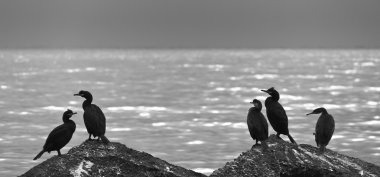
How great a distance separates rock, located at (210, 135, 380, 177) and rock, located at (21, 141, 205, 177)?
36.1 inches

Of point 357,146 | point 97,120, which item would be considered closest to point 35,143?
point 357,146

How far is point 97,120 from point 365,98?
2358 inches

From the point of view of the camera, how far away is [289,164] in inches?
488

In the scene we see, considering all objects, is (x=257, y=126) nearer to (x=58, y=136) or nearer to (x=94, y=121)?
(x=94, y=121)

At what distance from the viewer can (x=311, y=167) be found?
40.6 feet

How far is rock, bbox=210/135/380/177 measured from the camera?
12.1 metres

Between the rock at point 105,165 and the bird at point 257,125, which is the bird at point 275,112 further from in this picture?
the rock at point 105,165

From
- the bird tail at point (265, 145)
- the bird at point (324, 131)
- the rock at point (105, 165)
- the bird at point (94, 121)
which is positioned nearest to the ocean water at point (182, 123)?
the bird at point (324, 131)

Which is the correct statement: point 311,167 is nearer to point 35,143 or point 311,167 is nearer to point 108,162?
point 108,162

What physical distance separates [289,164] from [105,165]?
3.40 m

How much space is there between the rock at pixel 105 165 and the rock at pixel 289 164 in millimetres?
916

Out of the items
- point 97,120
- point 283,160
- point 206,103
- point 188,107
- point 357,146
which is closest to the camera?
point 283,160

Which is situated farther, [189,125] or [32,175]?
[189,125]

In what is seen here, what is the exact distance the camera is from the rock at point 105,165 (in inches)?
461
